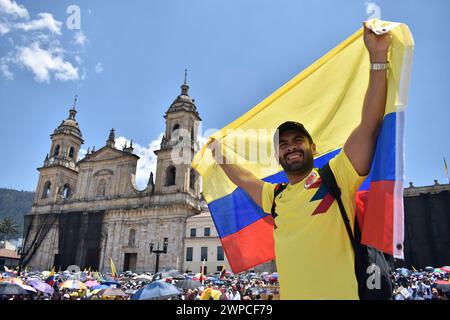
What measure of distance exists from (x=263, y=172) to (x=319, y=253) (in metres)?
1.77

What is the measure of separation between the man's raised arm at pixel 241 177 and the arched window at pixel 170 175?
115 feet

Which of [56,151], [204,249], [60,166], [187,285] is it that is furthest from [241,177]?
[56,151]

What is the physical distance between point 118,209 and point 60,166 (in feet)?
41.5

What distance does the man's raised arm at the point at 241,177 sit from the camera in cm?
276

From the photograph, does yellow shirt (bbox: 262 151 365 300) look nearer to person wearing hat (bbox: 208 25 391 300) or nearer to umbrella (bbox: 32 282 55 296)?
person wearing hat (bbox: 208 25 391 300)

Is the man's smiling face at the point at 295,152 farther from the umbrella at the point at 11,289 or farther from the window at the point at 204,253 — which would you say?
the window at the point at 204,253

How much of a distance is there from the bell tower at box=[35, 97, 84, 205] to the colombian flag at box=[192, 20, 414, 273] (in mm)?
45127

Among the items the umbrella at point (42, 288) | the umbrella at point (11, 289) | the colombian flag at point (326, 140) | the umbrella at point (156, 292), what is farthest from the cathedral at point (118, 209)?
the colombian flag at point (326, 140)

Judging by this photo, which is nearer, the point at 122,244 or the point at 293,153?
the point at 293,153

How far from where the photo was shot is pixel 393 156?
1.84 metres

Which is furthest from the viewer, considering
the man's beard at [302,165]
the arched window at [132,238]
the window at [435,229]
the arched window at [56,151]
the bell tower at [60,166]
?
the arched window at [56,151]

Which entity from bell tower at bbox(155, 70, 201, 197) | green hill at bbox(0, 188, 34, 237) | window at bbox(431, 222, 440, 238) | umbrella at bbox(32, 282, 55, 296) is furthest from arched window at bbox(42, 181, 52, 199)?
green hill at bbox(0, 188, 34, 237)
